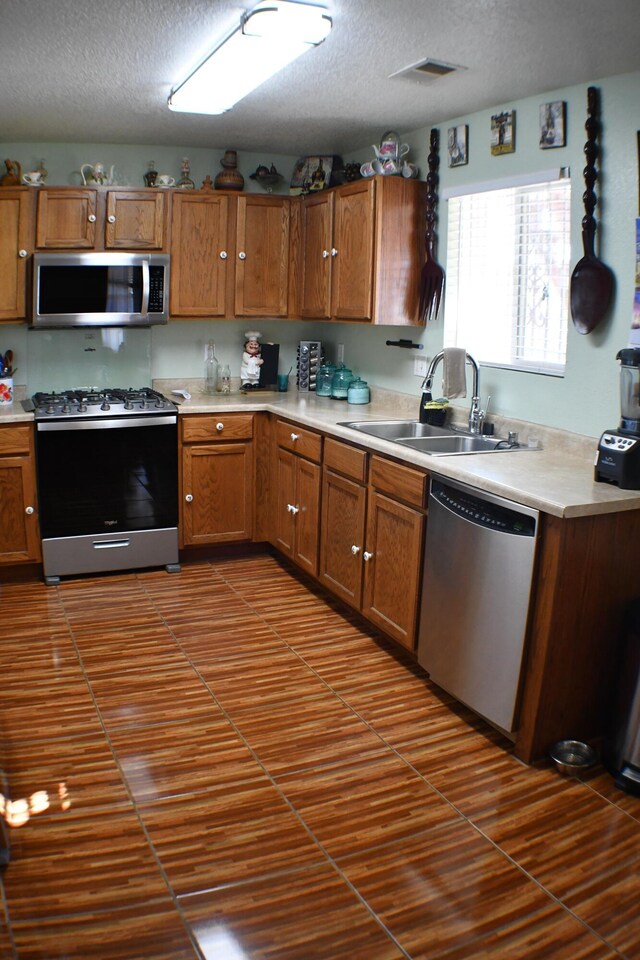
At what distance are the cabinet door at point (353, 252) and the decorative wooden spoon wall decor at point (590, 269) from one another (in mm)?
1217

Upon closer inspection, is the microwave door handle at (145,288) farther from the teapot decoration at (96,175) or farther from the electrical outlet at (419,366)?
the electrical outlet at (419,366)

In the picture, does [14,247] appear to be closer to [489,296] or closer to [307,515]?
[307,515]

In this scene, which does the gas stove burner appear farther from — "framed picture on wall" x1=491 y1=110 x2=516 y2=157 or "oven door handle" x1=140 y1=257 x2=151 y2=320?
"framed picture on wall" x1=491 y1=110 x2=516 y2=157

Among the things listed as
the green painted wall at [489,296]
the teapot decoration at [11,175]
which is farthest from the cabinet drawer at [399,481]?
the teapot decoration at [11,175]

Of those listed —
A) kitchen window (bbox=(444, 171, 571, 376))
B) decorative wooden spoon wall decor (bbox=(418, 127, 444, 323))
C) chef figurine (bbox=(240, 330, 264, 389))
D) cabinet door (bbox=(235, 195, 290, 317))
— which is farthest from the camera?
chef figurine (bbox=(240, 330, 264, 389))

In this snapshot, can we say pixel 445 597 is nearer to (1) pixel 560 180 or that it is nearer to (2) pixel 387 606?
(2) pixel 387 606

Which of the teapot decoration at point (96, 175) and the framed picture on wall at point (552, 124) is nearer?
the framed picture on wall at point (552, 124)

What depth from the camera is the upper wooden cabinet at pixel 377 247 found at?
158 inches

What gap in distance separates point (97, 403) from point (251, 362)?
1064 mm

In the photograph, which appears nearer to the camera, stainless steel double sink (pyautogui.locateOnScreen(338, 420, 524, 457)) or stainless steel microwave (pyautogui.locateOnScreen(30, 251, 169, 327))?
stainless steel double sink (pyautogui.locateOnScreen(338, 420, 524, 457))

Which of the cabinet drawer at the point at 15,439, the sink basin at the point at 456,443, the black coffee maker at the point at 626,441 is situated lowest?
the cabinet drawer at the point at 15,439

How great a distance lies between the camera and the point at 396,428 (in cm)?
400

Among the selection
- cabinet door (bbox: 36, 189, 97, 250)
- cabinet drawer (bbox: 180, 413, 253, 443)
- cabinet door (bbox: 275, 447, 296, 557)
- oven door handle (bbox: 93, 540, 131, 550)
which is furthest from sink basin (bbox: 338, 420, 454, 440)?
cabinet door (bbox: 36, 189, 97, 250)

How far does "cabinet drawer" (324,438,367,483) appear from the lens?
3578 mm
